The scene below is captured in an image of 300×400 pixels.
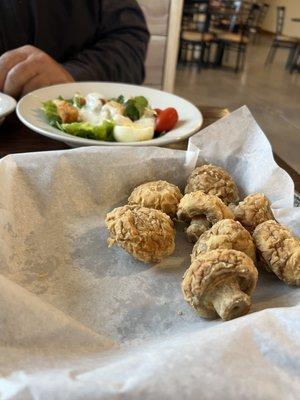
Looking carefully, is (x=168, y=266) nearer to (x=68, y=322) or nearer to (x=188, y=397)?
(x=68, y=322)

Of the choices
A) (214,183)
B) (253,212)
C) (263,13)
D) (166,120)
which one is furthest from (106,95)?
(263,13)

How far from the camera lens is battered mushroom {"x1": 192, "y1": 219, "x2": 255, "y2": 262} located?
2.32 feet

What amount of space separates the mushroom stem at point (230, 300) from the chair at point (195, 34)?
680 cm

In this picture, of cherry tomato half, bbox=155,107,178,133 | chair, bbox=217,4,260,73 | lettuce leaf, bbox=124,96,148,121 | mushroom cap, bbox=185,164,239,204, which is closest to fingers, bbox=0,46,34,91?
lettuce leaf, bbox=124,96,148,121

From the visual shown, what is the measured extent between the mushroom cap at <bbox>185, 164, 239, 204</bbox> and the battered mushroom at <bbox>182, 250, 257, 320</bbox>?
0.77ft

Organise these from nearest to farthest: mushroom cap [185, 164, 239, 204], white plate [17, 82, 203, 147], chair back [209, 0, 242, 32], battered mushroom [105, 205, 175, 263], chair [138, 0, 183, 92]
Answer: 1. battered mushroom [105, 205, 175, 263]
2. mushroom cap [185, 164, 239, 204]
3. white plate [17, 82, 203, 147]
4. chair [138, 0, 183, 92]
5. chair back [209, 0, 242, 32]

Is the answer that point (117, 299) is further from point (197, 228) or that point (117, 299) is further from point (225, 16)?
point (225, 16)

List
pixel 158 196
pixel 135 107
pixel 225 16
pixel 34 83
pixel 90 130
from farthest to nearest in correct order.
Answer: pixel 225 16, pixel 34 83, pixel 135 107, pixel 90 130, pixel 158 196

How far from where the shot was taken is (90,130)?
109cm

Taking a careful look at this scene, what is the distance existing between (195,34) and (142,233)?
6.85m

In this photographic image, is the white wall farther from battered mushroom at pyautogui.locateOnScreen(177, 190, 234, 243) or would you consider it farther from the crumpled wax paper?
battered mushroom at pyautogui.locateOnScreen(177, 190, 234, 243)

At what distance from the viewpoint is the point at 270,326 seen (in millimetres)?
511

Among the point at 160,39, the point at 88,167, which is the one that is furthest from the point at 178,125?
the point at 160,39

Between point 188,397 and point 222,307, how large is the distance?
0.67 feet
